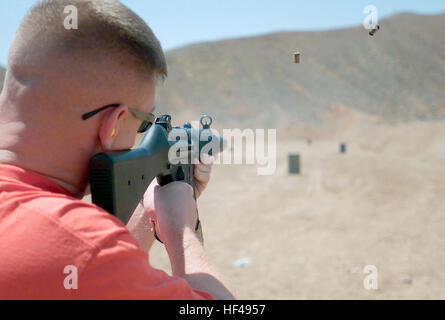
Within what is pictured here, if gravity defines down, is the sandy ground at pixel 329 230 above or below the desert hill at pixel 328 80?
below

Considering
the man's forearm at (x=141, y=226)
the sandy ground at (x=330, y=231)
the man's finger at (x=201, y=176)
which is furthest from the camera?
the sandy ground at (x=330, y=231)

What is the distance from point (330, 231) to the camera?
6359 mm

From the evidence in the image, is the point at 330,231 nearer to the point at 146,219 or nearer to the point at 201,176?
the point at 201,176

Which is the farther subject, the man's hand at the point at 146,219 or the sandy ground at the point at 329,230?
the sandy ground at the point at 329,230

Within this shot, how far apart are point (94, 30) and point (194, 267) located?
69 cm

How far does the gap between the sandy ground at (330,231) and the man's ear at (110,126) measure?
2.35 metres

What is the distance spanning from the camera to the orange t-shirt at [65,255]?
0.81 metres

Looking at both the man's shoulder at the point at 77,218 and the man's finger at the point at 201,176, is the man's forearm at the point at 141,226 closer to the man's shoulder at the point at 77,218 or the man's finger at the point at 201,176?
the man's finger at the point at 201,176

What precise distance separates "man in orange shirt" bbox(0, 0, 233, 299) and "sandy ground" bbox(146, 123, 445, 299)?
91.9 inches

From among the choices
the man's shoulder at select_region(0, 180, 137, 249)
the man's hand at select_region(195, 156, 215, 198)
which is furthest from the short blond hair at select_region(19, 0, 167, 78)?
the man's hand at select_region(195, 156, 215, 198)

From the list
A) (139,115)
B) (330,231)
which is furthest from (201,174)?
(330,231)

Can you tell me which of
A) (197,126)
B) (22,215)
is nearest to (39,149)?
(22,215)
